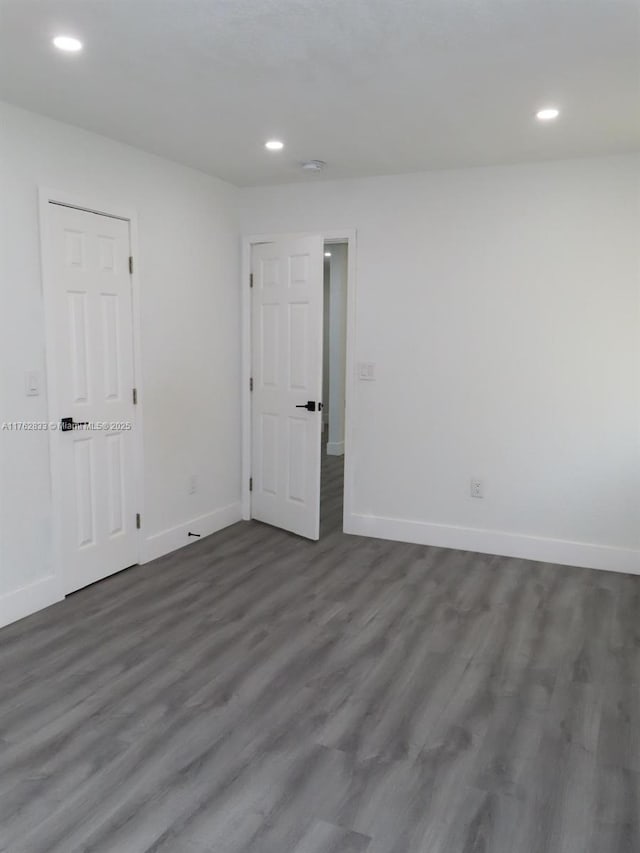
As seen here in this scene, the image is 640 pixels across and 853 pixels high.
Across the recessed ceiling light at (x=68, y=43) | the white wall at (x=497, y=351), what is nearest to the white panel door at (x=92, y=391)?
the recessed ceiling light at (x=68, y=43)

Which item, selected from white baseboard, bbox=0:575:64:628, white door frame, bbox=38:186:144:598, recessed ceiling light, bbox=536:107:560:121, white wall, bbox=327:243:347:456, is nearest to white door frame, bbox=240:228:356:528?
white door frame, bbox=38:186:144:598

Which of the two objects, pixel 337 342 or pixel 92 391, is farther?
pixel 337 342

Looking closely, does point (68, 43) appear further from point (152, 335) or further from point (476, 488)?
point (476, 488)

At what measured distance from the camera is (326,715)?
8.30 feet

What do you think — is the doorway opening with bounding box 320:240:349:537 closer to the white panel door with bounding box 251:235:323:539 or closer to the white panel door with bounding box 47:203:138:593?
the white panel door with bounding box 251:235:323:539

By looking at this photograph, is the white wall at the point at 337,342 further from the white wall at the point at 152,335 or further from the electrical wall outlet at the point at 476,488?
the electrical wall outlet at the point at 476,488

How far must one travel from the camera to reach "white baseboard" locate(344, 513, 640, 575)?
4.10 meters

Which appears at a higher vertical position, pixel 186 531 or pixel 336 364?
pixel 336 364

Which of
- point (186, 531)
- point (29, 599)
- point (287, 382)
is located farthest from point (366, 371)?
point (29, 599)

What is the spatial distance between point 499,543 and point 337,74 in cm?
311

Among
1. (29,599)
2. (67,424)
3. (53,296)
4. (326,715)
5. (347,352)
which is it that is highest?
(53,296)

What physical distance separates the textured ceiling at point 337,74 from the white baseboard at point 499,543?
2.48 metres

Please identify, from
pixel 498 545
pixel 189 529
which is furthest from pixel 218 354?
pixel 498 545

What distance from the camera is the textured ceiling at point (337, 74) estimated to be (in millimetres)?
2176
